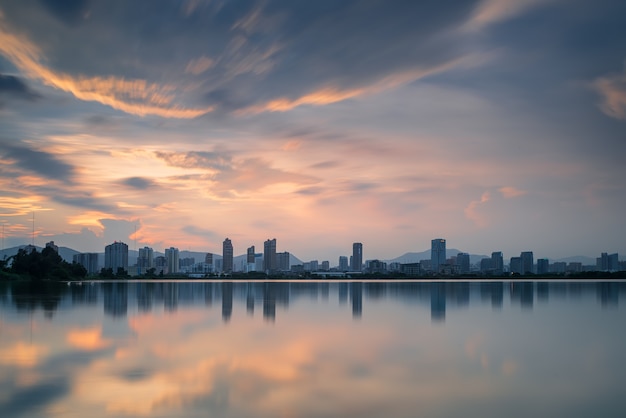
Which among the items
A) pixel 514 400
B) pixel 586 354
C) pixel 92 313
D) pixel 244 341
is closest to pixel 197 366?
pixel 244 341

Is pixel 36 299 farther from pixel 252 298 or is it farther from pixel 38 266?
pixel 38 266

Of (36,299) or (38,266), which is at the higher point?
(38,266)

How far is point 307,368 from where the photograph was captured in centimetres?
1493

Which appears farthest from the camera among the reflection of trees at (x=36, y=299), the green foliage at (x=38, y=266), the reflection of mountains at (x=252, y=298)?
the green foliage at (x=38, y=266)

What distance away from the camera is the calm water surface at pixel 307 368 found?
35.8 feet

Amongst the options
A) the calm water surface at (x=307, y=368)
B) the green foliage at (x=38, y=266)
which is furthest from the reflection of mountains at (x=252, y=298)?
the green foliage at (x=38, y=266)

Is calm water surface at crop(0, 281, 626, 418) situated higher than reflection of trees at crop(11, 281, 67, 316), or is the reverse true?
calm water surface at crop(0, 281, 626, 418)

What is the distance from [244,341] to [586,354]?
1133 centimetres

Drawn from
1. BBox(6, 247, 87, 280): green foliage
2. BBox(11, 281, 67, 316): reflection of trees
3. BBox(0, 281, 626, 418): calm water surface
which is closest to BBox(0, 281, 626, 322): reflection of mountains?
BBox(11, 281, 67, 316): reflection of trees

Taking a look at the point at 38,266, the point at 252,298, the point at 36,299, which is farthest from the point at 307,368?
the point at 38,266

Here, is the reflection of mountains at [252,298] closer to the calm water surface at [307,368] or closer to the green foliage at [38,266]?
the calm water surface at [307,368]

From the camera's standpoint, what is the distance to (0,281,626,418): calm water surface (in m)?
10.9

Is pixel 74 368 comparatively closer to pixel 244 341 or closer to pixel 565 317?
pixel 244 341

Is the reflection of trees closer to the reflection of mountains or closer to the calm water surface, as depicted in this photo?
the reflection of mountains
